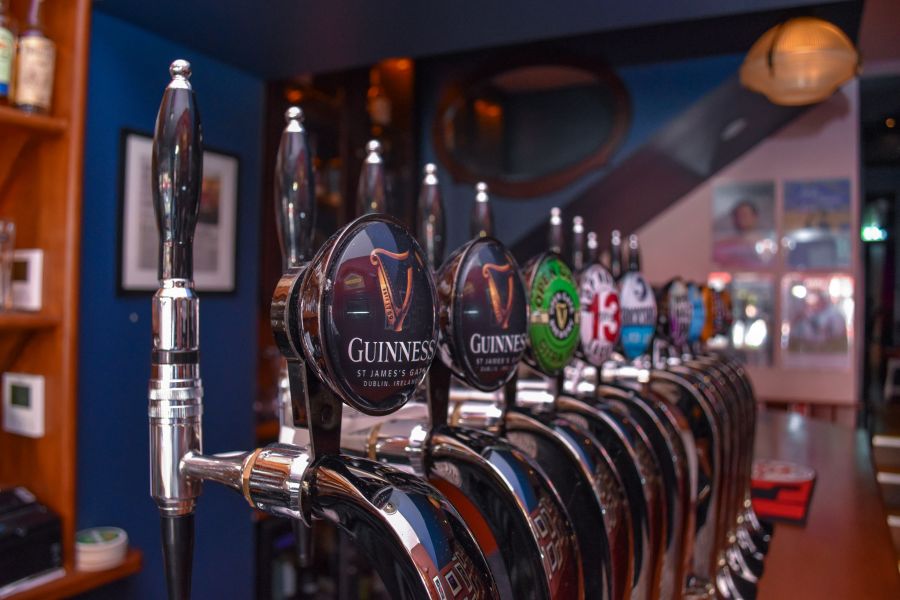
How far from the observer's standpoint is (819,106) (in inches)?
203

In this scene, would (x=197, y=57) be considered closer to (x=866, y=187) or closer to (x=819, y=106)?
(x=819, y=106)

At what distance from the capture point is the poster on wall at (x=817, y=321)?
5.17 m

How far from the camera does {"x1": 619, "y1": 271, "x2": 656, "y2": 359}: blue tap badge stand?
1120mm

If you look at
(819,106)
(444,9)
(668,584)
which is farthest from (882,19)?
(668,584)

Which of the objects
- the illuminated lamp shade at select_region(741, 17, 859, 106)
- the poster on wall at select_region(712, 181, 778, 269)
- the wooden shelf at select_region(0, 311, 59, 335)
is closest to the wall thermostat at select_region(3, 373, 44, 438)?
the wooden shelf at select_region(0, 311, 59, 335)

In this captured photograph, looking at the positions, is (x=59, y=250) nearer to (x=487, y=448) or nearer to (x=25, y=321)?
(x=25, y=321)

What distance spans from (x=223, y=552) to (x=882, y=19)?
15.2 feet

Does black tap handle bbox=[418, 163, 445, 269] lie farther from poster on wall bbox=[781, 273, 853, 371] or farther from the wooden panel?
poster on wall bbox=[781, 273, 853, 371]

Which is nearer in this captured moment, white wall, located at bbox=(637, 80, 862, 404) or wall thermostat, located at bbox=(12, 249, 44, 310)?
wall thermostat, located at bbox=(12, 249, 44, 310)

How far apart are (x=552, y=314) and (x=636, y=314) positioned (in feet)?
1.09

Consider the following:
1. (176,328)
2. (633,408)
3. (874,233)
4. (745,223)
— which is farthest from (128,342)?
(874,233)

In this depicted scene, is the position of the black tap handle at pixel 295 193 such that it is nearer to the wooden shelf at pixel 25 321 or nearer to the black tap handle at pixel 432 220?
the black tap handle at pixel 432 220

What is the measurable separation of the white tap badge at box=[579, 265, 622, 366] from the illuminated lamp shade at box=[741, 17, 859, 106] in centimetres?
264

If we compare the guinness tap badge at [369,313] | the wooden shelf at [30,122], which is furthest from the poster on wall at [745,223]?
the guinness tap badge at [369,313]
